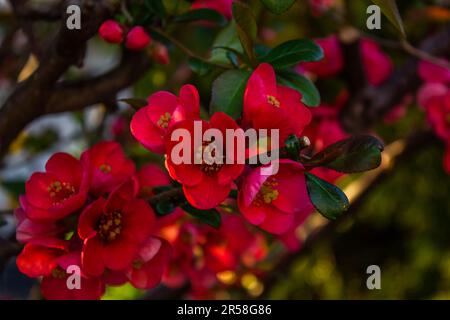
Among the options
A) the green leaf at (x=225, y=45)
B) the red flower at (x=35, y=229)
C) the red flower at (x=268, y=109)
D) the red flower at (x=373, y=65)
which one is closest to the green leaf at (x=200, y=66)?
the green leaf at (x=225, y=45)

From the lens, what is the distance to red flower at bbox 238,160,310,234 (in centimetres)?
62

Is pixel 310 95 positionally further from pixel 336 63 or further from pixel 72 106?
pixel 336 63

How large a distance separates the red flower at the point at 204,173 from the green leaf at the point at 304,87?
153 mm

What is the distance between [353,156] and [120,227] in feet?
0.81

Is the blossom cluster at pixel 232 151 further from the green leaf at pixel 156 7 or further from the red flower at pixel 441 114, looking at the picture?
the red flower at pixel 441 114

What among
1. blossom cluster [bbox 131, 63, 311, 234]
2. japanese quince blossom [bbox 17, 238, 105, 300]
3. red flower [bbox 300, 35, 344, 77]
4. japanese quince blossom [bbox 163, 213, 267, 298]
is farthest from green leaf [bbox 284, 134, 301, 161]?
red flower [bbox 300, 35, 344, 77]

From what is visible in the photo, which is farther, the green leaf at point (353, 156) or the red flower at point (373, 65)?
the red flower at point (373, 65)

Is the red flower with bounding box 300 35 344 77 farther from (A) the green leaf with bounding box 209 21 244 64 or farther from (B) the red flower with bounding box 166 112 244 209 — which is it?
(B) the red flower with bounding box 166 112 244 209

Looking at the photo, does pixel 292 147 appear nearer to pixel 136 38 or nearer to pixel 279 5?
pixel 279 5

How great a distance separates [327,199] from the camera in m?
0.61

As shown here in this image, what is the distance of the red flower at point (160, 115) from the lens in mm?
618

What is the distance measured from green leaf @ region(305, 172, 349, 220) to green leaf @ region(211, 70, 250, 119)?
11cm

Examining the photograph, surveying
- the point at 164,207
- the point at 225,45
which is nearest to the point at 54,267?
the point at 164,207

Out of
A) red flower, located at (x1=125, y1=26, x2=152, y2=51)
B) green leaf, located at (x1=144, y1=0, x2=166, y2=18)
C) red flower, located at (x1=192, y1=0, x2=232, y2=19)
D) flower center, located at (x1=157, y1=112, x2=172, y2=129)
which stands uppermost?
green leaf, located at (x1=144, y1=0, x2=166, y2=18)
